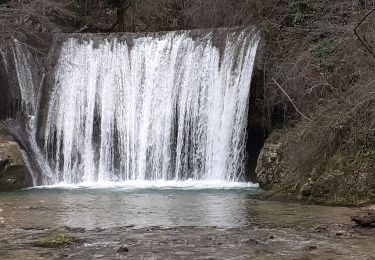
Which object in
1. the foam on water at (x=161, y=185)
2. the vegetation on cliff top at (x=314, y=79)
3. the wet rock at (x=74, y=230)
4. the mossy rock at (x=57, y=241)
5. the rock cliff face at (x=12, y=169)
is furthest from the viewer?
the rock cliff face at (x=12, y=169)

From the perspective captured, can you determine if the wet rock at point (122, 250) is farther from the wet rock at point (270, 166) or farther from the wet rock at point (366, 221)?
the wet rock at point (270, 166)

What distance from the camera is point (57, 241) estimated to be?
815 cm

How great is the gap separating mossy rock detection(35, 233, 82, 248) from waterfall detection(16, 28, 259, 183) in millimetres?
9848

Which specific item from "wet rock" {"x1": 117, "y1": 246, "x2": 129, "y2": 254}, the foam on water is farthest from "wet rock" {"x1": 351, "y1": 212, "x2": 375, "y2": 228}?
the foam on water

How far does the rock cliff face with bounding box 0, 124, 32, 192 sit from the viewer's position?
1736cm

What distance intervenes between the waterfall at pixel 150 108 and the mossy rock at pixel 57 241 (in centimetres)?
985

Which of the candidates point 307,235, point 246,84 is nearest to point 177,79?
point 246,84

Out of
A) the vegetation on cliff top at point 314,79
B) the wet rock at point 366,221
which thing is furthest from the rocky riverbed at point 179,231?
the vegetation on cliff top at point 314,79

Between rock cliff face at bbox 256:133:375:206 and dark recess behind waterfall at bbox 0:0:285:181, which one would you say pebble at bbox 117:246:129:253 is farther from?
dark recess behind waterfall at bbox 0:0:285:181

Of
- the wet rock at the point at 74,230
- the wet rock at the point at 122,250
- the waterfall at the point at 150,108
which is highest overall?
the waterfall at the point at 150,108

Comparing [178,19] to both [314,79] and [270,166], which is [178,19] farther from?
[270,166]

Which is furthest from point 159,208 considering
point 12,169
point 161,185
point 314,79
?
point 12,169

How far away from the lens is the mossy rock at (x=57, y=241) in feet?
26.4

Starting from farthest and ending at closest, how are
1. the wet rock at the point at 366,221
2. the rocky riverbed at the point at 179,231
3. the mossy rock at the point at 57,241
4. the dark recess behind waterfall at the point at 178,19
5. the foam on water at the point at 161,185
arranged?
the dark recess behind waterfall at the point at 178,19, the foam on water at the point at 161,185, the wet rock at the point at 366,221, the mossy rock at the point at 57,241, the rocky riverbed at the point at 179,231
